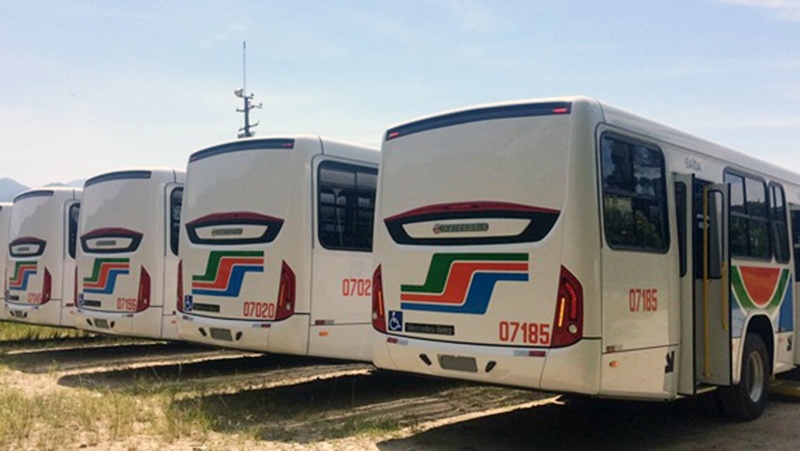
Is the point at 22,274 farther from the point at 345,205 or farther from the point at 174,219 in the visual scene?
the point at 345,205

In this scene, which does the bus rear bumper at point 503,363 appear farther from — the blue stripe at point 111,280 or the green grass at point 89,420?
the blue stripe at point 111,280

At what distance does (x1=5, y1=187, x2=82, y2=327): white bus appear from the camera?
14.5 meters

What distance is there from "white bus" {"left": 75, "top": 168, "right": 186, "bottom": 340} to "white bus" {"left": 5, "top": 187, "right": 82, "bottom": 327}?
1799 millimetres

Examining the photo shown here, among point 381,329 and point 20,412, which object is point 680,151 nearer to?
point 381,329

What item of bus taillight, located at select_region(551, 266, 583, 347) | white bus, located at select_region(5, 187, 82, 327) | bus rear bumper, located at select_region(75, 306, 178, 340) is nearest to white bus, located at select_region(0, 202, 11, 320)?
white bus, located at select_region(5, 187, 82, 327)

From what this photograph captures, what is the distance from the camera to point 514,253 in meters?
6.82

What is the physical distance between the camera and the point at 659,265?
7336 mm

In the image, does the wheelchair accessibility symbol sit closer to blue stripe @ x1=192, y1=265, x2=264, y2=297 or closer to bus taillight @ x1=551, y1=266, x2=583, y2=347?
bus taillight @ x1=551, y1=266, x2=583, y2=347

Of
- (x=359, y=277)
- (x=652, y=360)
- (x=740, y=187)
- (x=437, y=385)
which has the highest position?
(x=740, y=187)

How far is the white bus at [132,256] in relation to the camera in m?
12.0

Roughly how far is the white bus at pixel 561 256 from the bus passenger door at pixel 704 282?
15mm

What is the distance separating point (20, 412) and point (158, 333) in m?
3.57

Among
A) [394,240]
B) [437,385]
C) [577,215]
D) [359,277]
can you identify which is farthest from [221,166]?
[577,215]

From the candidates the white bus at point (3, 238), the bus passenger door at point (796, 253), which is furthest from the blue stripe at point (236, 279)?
the white bus at point (3, 238)
